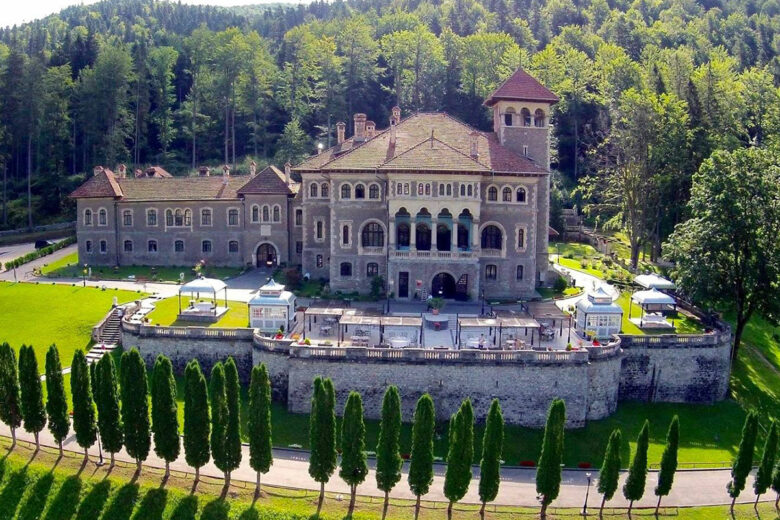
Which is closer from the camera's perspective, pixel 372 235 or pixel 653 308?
pixel 653 308

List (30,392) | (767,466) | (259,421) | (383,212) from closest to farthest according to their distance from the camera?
(259,421) < (767,466) < (30,392) < (383,212)

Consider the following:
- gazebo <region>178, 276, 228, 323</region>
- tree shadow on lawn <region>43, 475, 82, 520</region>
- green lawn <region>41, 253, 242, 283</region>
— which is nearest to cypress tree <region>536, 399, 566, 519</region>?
tree shadow on lawn <region>43, 475, 82, 520</region>

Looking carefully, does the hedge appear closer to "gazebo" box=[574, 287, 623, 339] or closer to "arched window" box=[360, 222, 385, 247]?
"arched window" box=[360, 222, 385, 247]

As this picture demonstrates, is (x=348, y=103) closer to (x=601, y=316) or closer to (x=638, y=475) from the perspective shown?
(x=601, y=316)

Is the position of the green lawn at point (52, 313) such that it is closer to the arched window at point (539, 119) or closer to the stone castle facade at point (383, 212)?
the stone castle facade at point (383, 212)

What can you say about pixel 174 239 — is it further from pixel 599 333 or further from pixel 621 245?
pixel 621 245

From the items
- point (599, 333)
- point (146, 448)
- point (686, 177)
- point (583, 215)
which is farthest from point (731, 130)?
point (146, 448)

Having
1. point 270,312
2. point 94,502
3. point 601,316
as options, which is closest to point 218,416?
point 94,502
